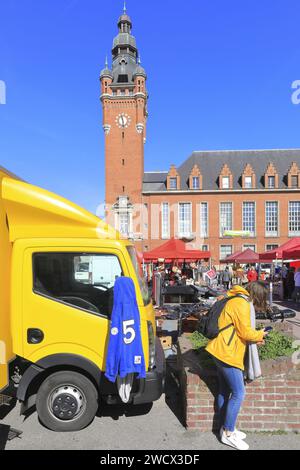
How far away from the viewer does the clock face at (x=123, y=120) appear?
176 feet

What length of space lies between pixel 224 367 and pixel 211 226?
4914 centimetres

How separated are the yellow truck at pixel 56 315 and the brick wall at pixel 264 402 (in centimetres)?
48

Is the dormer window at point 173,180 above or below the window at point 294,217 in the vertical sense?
above

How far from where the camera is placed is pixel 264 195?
5209cm

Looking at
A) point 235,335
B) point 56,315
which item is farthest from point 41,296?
point 235,335

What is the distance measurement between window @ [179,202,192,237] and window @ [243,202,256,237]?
798 centimetres

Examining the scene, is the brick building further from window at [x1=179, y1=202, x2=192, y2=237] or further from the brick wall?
the brick wall

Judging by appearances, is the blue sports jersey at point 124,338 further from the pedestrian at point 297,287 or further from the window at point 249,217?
the window at point 249,217

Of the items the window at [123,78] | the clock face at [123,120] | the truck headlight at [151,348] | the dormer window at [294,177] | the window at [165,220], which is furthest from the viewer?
the window at [123,78]

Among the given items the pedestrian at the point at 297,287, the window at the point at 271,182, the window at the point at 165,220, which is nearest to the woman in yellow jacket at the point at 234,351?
the pedestrian at the point at 297,287

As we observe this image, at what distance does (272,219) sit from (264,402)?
51234 millimetres

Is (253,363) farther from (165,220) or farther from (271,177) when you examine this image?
(271,177)

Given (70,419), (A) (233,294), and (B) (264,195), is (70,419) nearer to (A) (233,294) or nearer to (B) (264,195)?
(A) (233,294)
